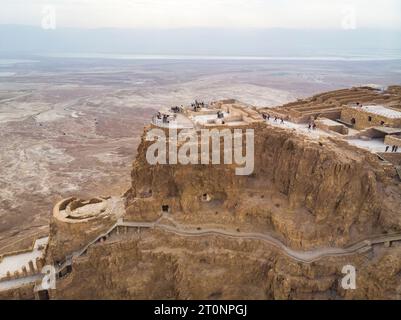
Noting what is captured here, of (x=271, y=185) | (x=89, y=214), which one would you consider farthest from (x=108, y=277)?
(x=271, y=185)

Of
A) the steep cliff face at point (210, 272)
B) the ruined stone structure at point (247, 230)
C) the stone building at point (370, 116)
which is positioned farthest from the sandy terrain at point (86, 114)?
the stone building at point (370, 116)

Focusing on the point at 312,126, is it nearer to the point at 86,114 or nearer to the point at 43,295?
the point at 43,295

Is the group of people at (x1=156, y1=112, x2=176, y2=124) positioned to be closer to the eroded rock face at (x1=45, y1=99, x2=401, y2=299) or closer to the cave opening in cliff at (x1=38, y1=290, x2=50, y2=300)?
the eroded rock face at (x1=45, y1=99, x2=401, y2=299)

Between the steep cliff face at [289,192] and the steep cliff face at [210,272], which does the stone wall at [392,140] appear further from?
the steep cliff face at [210,272]

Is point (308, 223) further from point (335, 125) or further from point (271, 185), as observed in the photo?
point (335, 125)

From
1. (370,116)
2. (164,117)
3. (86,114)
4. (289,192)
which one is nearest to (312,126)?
(370,116)

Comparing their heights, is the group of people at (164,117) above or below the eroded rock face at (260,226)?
above
